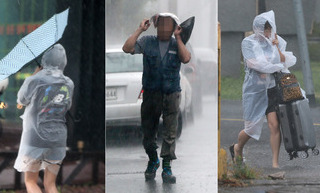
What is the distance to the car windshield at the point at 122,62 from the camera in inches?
307

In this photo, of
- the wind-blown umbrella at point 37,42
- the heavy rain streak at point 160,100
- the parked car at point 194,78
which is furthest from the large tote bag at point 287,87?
the wind-blown umbrella at point 37,42

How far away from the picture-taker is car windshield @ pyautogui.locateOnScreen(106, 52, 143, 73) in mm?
7809

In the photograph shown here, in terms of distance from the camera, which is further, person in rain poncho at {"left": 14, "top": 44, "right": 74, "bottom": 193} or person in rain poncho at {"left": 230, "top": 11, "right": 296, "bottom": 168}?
person in rain poncho at {"left": 230, "top": 11, "right": 296, "bottom": 168}

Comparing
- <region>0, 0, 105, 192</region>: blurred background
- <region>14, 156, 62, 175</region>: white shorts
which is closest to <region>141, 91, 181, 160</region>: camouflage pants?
<region>0, 0, 105, 192</region>: blurred background

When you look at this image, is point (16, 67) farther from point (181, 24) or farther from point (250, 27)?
point (250, 27)

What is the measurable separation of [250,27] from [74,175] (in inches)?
90.5

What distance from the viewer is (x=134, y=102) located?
309 inches

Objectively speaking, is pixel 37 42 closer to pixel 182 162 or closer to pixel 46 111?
pixel 46 111

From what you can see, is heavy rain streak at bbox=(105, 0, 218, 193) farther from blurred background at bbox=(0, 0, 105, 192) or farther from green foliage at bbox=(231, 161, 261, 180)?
green foliage at bbox=(231, 161, 261, 180)

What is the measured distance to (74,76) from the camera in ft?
25.7

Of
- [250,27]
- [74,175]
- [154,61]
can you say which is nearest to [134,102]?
[154,61]

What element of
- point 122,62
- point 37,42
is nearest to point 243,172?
point 122,62

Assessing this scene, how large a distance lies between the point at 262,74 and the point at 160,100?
4.24ft

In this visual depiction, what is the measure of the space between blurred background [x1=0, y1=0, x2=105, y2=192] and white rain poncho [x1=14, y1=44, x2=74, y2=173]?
0.07 m
